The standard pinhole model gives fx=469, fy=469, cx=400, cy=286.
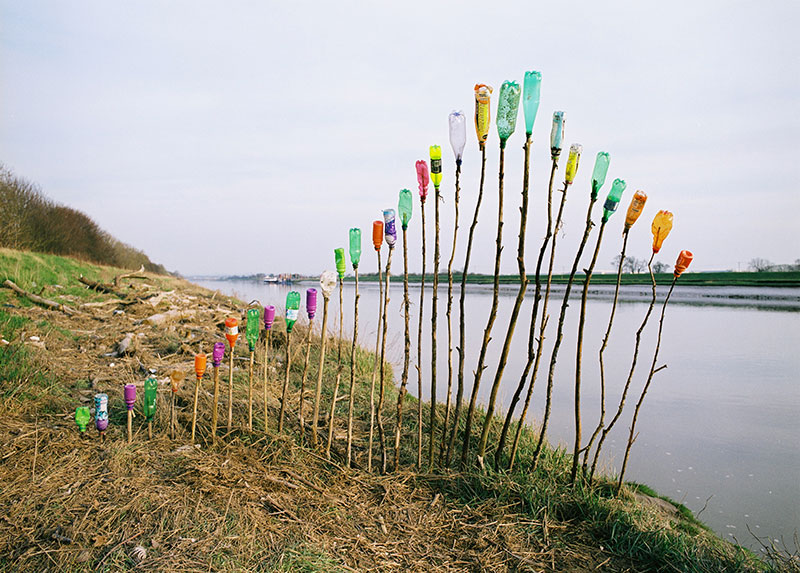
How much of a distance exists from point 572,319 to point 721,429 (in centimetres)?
985

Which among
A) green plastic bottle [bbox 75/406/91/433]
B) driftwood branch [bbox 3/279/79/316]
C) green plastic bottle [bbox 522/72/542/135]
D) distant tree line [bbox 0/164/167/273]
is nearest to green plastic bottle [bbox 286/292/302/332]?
green plastic bottle [bbox 75/406/91/433]

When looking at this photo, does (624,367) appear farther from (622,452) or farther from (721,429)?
(622,452)

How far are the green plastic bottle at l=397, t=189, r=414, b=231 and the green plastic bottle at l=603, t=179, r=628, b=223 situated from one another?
1.20 metres

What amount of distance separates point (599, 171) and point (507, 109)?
26.0 inches

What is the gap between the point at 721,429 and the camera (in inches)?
222

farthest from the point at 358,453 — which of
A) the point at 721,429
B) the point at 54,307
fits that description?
the point at 54,307

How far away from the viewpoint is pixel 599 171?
2.79 metres

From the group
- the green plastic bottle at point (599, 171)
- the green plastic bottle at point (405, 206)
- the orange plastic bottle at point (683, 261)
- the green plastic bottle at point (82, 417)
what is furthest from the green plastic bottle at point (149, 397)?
the orange plastic bottle at point (683, 261)

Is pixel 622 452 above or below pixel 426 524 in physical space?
below

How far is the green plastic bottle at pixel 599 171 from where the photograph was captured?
277cm

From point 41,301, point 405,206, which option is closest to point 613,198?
A: point 405,206

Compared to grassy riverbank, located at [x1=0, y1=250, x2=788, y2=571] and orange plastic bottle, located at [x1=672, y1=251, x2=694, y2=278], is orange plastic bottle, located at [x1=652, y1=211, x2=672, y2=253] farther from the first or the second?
grassy riverbank, located at [x1=0, y1=250, x2=788, y2=571]

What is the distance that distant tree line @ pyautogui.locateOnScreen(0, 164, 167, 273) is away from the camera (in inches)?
563

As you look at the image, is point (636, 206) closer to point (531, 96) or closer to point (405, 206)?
point (531, 96)
